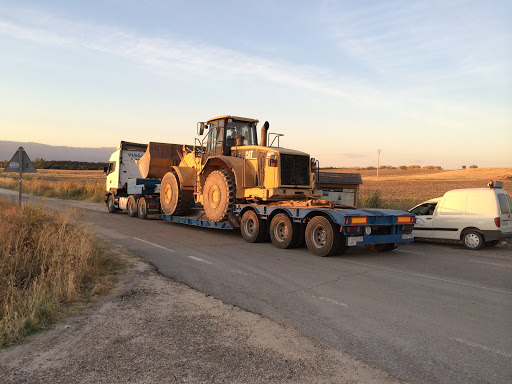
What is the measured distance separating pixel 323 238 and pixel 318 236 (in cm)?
18

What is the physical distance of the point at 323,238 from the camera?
9.61 m

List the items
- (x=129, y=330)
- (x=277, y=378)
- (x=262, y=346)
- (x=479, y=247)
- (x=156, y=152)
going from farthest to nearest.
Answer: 1. (x=156, y=152)
2. (x=479, y=247)
3. (x=129, y=330)
4. (x=262, y=346)
5. (x=277, y=378)

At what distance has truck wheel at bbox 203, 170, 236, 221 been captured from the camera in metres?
12.1

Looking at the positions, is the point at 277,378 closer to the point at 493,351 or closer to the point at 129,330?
the point at 129,330

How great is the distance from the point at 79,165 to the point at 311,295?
105072mm

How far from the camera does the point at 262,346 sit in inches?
165

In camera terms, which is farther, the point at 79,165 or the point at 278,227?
the point at 79,165

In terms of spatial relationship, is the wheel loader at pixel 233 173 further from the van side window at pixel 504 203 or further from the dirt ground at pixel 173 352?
the dirt ground at pixel 173 352

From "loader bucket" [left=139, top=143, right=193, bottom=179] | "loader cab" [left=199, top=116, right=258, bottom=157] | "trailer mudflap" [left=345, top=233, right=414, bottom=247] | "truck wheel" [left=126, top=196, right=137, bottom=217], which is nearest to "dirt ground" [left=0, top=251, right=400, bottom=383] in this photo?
"trailer mudflap" [left=345, top=233, right=414, bottom=247]

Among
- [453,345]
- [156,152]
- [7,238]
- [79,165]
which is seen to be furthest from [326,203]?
[79,165]

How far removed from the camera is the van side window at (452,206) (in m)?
11.7

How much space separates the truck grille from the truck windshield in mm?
2050

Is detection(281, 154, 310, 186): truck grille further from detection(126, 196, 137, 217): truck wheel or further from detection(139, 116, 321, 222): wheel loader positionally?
detection(126, 196, 137, 217): truck wheel

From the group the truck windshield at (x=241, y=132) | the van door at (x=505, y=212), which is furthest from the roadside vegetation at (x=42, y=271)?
the van door at (x=505, y=212)
